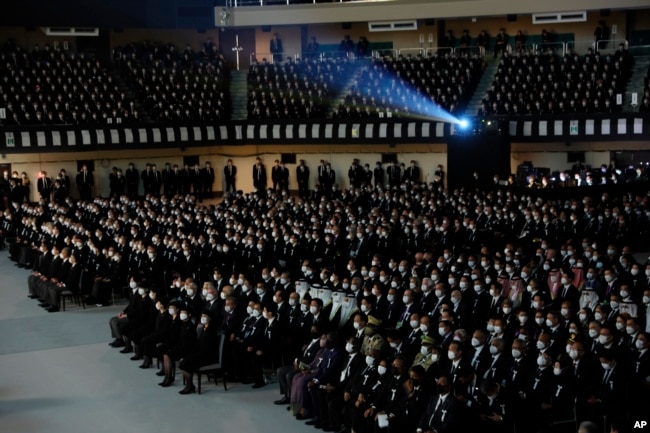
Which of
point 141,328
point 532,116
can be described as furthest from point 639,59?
point 141,328

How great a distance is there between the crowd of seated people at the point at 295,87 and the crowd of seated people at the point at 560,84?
21.1ft

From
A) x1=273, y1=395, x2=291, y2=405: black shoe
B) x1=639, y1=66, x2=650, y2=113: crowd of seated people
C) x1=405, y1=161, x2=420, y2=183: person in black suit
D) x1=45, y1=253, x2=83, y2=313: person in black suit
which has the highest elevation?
x1=639, y1=66, x2=650, y2=113: crowd of seated people

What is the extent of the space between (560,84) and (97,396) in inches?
953

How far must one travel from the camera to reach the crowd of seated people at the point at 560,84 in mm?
34906

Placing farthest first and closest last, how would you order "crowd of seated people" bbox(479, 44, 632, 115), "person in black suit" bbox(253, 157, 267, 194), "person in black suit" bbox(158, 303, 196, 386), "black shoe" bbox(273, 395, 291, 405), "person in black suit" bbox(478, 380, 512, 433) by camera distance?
"person in black suit" bbox(253, 157, 267, 194) → "crowd of seated people" bbox(479, 44, 632, 115) → "person in black suit" bbox(158, 303, 196, 386) → "black shoe" bbox(273, 395, 291, 405) → "person in black suit" bbox(478, 380, 512, 433)

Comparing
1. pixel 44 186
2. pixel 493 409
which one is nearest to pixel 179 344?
pixel 493 409

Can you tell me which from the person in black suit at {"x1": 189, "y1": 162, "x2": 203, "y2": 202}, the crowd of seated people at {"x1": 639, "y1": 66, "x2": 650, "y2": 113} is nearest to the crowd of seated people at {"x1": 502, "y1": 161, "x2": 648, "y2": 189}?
the crowd of seated people at {"x1": 639, "y1": 66, "x2": 650, "y2": 113}

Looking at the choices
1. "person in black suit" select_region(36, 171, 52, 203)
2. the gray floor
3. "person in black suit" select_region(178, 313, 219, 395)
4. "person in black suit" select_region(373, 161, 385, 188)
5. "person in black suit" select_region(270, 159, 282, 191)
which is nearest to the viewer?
the gray floor

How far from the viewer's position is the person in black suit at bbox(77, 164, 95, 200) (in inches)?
1480

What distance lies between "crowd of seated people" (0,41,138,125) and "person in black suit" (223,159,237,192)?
3858mm

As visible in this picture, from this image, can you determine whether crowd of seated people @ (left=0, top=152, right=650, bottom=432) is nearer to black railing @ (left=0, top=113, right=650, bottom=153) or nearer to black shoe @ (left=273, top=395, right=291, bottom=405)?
black shoe @ (left=273, top=395, right=291, bottom=405)

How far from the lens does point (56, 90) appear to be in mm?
37750

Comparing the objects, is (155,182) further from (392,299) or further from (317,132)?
(392,299)

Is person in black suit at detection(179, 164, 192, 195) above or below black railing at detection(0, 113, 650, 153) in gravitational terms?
below
